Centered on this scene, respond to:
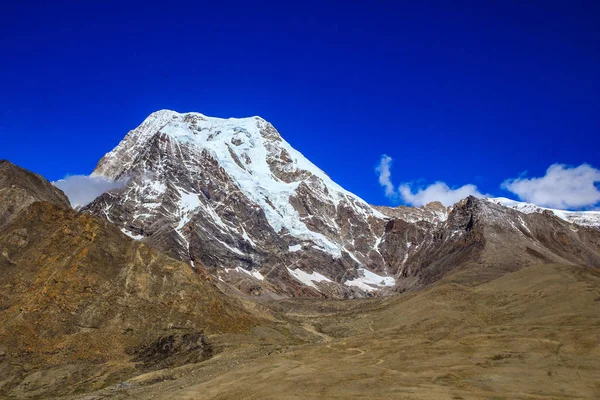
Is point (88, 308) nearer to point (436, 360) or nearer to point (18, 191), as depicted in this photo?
point (18, 191)

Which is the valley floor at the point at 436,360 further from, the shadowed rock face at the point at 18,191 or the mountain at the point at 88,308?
the shadowed rock face at the point at 18,191

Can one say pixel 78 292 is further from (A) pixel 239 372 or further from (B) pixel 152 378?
(A) pixel 239 372

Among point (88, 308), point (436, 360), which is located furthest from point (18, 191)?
point (436, 360)

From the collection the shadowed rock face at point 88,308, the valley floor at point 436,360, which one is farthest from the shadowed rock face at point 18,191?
the valley floor at point 436,360

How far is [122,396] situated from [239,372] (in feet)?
52.8

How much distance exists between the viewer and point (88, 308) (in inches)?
4437

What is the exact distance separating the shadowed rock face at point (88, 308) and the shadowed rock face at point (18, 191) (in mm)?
15627

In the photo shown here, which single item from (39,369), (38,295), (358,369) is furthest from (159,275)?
(358,369)

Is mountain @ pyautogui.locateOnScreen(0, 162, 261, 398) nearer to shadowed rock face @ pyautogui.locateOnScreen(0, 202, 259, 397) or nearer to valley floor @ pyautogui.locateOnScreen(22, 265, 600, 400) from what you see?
shadowed rock face @ pyautogui.locateOnScreen(0, 202, 259, 397)

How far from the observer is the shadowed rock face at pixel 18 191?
157 metres

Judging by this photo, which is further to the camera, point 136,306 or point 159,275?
point 159,275

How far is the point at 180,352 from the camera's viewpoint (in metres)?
100

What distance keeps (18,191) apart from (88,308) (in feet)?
233

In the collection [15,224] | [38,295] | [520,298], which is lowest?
[520,298]
